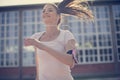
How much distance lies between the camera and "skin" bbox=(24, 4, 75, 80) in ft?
7.64

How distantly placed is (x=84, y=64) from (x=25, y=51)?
15.2 ft

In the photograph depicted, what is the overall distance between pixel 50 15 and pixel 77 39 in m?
17.4

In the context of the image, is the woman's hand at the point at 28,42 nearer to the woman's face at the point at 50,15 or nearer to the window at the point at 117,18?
the woman's face at the point at 50,15

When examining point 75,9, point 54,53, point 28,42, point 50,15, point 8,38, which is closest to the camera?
point 28,42

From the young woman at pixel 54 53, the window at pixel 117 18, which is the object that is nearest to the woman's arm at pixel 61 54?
the young woman at pixel 54 53

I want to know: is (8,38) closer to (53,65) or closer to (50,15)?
(50,15)

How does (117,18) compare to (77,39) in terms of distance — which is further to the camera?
(77,39)

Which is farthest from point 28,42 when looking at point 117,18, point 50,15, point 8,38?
point 8,38

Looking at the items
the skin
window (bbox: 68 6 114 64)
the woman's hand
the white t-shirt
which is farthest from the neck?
window (bbox: 68 6 114 64)

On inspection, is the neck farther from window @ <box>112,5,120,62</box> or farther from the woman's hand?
window @ <box>112,5,120,62</box>

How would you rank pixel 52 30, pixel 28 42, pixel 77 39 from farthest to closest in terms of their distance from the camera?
pixel 77 39 → pixel 52 30 → pixel 28 42

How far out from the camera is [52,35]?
Answer: 268 cm

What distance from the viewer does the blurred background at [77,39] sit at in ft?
62.3

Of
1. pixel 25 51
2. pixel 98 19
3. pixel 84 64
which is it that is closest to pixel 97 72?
pixel 84 64
